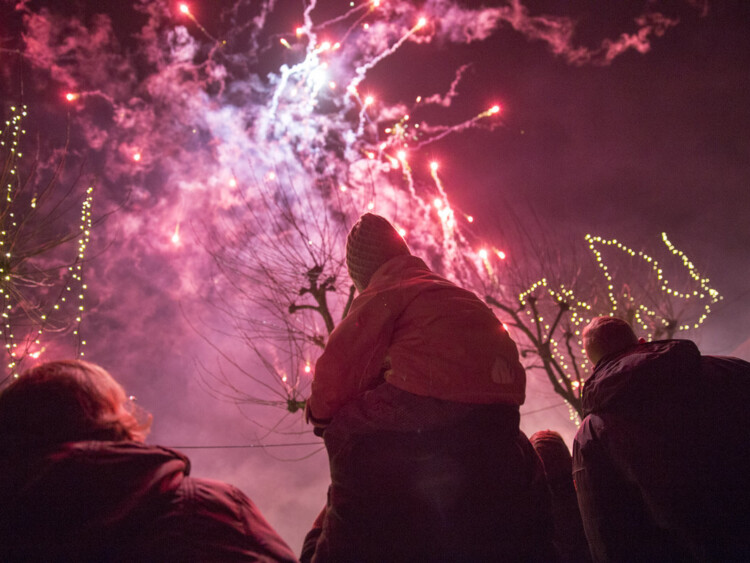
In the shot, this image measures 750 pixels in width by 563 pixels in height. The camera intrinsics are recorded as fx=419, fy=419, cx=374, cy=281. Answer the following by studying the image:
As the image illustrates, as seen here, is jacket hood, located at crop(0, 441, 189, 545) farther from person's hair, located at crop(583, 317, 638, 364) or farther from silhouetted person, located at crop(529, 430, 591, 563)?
person's hair, located at crop(583, 317, 638, 364)

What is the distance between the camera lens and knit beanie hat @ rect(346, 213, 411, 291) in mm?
2959

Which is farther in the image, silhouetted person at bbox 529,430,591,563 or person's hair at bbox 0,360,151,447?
silhouetted person at bbox 529,430,591,563

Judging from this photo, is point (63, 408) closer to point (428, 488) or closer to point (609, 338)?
point (428, 488)

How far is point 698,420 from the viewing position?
103 inches

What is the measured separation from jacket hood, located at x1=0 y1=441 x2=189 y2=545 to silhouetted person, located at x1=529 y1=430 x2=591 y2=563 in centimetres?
281

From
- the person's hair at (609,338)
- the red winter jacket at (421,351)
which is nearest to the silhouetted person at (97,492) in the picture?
the red winter jacket at (421,351)

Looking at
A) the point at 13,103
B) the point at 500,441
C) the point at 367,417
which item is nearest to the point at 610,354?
the point at 500,441

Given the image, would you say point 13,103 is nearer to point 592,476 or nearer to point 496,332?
point 496,332

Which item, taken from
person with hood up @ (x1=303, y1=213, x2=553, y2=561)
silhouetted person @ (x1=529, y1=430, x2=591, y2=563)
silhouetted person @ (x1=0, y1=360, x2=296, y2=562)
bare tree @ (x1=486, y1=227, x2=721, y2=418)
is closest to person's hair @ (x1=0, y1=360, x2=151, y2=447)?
silhouetted person @ (x1=0, y1=360, x2=296, y2=562)

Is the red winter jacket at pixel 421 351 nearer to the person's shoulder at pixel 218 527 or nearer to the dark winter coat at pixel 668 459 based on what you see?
the person's shoulder at pixel 218 527

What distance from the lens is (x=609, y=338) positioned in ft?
10.9

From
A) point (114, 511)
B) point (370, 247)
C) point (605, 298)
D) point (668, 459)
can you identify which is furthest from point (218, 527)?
point (605, 298)

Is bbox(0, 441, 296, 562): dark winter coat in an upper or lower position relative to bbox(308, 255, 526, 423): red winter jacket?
lower

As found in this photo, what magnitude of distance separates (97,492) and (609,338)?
3401mm
